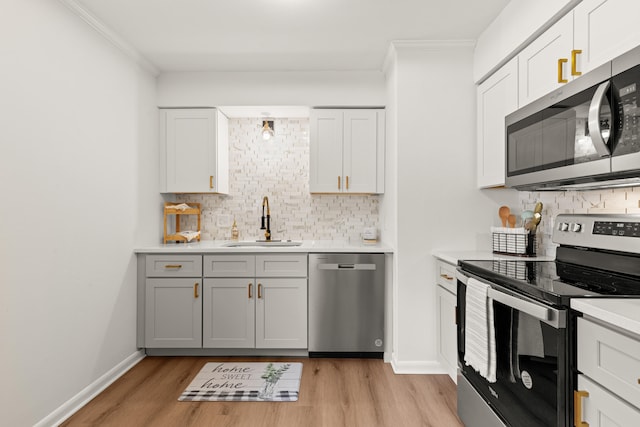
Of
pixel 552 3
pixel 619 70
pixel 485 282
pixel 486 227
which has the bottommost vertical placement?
pixel 485 282

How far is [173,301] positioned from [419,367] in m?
1.99

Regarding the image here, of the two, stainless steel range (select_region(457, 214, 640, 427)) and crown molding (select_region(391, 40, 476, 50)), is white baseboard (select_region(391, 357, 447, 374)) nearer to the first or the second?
stainless steel range (select_region(457, 214, 640, 427))

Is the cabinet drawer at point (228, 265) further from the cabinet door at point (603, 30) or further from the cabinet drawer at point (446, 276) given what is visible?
the cabinet door at point (603, 30)

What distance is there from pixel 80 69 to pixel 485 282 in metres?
2.66

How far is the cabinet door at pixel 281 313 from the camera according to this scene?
312 centimetres

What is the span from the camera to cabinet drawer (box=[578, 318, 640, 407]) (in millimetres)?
1034

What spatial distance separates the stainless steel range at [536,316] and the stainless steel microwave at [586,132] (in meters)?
0.26

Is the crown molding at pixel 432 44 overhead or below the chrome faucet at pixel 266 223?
overhead

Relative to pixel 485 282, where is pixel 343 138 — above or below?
above

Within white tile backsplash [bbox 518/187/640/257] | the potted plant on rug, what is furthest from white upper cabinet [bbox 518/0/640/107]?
the potted plant on rug

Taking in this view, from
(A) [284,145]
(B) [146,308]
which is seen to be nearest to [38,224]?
(B) [146,308]

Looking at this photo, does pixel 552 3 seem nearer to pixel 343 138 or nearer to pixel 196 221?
pixel 343 138

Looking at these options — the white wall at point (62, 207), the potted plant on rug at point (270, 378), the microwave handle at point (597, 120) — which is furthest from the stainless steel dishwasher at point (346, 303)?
the microwave handle at point (597, 120)

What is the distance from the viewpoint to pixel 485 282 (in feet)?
6.14
